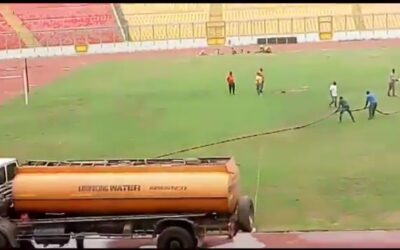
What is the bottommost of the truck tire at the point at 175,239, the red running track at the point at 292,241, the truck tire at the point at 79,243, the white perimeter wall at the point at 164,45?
the red running track at the point at 292,241

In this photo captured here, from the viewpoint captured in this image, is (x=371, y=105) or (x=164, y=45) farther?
(x=164, y=45)

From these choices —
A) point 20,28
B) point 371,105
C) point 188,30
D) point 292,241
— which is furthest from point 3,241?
point 20,28

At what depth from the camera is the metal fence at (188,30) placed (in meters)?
57.8

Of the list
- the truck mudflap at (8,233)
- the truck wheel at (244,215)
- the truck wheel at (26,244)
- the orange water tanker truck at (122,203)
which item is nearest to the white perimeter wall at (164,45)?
the truck wheel at (244,215)

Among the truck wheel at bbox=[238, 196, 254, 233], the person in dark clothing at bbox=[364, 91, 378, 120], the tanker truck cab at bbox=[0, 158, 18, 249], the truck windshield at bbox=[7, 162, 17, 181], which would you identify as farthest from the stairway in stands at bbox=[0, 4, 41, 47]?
the truck wheel at bbox=[238, 196, 254, 233]

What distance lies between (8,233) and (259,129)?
39.9 ft

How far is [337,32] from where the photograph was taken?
2265 inches

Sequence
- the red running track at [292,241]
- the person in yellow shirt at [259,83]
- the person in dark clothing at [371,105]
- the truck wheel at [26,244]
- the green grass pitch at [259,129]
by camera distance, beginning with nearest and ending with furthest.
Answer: the truck wheel at [26,244] → the red running track at [292,241] → the green grass pitch at [259,129] → the person in dark clothing at [371,105] → the person in yellow shirt at [259,83]

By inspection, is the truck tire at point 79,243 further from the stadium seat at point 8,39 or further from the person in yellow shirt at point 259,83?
the stadium seat at point 8,39

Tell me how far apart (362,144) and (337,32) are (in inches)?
1518

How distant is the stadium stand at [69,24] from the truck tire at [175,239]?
157ft

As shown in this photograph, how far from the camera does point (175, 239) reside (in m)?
11.2

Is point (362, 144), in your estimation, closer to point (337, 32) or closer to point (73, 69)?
point (73, 69)

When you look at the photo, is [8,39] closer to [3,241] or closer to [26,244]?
[26,244]
